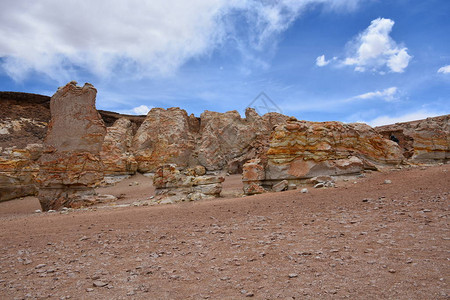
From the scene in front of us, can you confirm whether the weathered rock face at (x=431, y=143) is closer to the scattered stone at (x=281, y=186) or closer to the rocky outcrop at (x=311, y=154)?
the rocky outcrop at (x=311, y=154)

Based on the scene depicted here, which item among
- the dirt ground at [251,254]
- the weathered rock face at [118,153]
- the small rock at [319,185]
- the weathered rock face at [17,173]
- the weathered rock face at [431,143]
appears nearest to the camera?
the dirt ground at [251,254]

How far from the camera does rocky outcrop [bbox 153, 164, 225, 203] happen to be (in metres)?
9.66

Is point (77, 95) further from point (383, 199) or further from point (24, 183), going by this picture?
point (383, 199)

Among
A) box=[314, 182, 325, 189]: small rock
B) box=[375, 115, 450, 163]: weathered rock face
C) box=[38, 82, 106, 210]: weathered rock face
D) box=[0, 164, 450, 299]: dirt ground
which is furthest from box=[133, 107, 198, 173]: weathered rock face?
box=[0, 164, 450, 299]: dirt ground

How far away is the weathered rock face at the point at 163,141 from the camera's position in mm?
22031

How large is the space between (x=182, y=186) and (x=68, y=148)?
5.17m

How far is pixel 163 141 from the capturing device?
22.4 m

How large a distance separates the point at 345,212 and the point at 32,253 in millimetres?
5168

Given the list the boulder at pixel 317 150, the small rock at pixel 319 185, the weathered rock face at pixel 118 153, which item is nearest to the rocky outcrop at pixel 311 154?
the boulder at pixel 317 150

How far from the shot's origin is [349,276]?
260 centimetres

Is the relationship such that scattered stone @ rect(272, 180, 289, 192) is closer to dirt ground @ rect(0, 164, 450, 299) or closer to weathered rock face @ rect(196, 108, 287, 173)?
dirt ground @ rect(0, 164, 450, 299)

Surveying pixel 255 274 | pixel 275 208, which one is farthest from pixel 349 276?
pixel 275 208

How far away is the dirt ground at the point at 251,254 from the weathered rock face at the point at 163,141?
52.5ft

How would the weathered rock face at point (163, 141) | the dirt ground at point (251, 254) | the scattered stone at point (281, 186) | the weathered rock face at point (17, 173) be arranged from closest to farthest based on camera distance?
the dirt ground at point (251, 254) < the scattered stone at point (281, 186) < the weathered rock face at point (17, 173) < the weathered rock face at point (163, 141)
